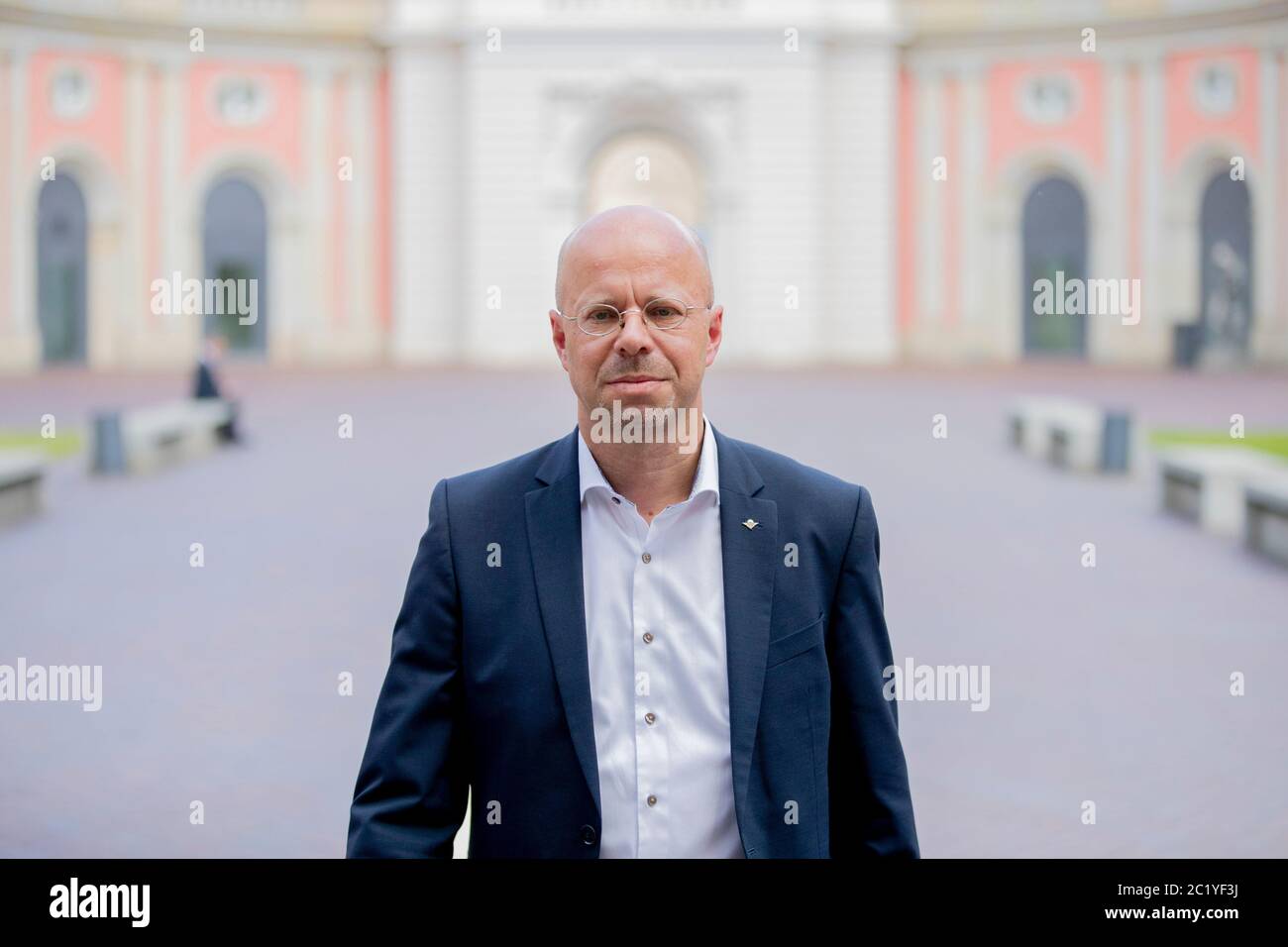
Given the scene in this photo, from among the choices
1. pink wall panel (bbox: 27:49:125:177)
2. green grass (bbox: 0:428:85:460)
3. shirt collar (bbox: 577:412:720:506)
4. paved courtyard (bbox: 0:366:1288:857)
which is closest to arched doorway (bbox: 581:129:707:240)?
pink wall panel (bbox: 27:49:125:177)

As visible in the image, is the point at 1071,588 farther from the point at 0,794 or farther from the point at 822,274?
the point at 822,274

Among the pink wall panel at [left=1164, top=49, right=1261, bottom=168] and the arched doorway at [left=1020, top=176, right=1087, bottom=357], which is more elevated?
the pink wall panel at [left=1164, top=49, right=1261, bottom=168]

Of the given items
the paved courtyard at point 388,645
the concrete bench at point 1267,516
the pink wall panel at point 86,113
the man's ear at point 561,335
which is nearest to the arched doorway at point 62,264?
the pink wall panel at point 86,113

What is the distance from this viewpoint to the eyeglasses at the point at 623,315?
2.44 m

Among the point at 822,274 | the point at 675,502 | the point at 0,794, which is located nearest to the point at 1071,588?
the point at 0,794

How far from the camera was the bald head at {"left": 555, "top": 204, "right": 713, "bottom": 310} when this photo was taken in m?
2.42

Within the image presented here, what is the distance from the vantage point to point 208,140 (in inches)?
1362

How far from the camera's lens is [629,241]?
2.42 metres

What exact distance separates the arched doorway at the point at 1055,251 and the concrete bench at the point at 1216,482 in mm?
24032

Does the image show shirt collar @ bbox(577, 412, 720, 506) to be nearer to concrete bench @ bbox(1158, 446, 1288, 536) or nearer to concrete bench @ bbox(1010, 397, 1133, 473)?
concrete bench @ bbox(1158, 446, 1288, 536)

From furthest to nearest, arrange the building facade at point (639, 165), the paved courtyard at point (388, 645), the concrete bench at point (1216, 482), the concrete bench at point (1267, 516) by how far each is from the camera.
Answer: the building facade at point (639, 165)
the concrete bench at point (1216, 482)
the concrete bench at point (1267, 516)
the paved courtyard at point (388, 645)

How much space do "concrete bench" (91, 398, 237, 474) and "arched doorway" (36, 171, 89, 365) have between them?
18.3m

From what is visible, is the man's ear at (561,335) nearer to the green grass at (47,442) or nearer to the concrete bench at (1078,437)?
the concrete bench at (1078,437)

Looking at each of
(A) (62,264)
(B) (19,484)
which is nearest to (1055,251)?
(A) (62,264)
